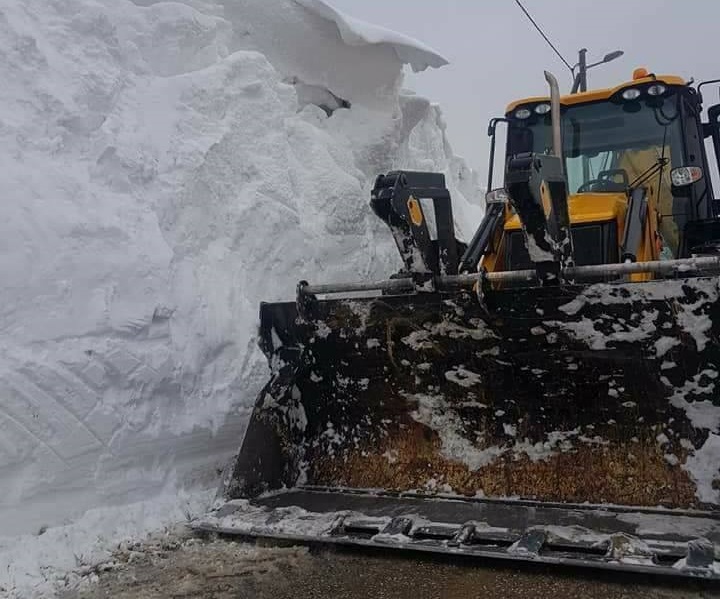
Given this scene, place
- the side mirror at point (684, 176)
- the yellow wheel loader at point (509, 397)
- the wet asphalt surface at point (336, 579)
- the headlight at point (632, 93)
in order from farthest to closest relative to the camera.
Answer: the headlight at point (632, 93)
the side mirror at point (684, 176)
the yellow wheel loader at point (509, 397)
the wet asphalt surface at point (336, 579)

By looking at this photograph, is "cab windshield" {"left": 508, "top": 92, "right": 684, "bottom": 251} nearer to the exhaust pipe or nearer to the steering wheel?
the steering wheel

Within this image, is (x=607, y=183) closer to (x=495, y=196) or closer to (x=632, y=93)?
(x=632, y=93)

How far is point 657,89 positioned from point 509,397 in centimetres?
288

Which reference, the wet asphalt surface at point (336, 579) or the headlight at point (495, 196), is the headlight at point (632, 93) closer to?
the headlight at point (495, 196)

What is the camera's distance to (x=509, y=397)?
418 centimetres

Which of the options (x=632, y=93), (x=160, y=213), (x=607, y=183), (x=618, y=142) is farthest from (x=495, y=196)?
(x=160, y=213)

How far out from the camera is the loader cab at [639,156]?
5.21 m

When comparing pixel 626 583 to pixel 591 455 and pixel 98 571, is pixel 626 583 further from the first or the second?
pixel 98 571

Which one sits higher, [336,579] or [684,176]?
[684,176]

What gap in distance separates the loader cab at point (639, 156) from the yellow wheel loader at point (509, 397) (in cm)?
9

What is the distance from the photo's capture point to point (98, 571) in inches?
139

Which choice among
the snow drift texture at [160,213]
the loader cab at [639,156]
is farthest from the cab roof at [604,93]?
the snow drift texture at [160,213]

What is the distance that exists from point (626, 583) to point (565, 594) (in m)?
0.30

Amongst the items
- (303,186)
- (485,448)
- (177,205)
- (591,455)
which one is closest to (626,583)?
(591,455)
